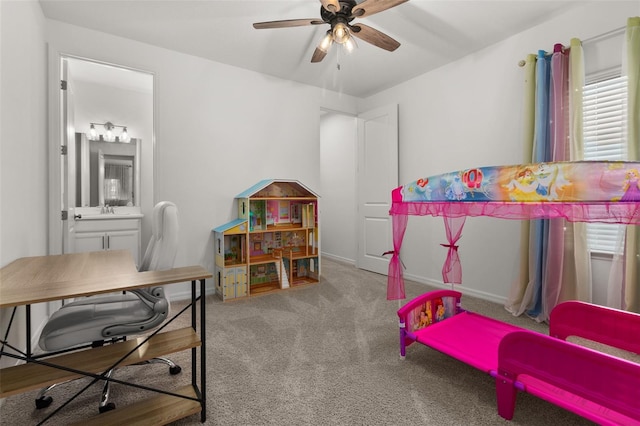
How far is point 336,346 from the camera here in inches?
88.1

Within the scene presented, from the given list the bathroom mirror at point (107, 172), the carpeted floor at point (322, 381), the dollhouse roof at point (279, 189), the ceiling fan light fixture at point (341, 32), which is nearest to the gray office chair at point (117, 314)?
the carpeted floor at point (322, 381)

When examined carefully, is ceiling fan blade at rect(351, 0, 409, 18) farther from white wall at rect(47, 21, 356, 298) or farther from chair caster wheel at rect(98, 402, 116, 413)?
chair caster wheel at rect(98, 402, 116, 413)

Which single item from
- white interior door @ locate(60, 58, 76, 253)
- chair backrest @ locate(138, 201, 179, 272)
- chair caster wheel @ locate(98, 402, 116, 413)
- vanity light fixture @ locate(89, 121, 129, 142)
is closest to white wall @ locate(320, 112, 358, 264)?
vanity light fixture @ locate(89, 121, 129, 142)

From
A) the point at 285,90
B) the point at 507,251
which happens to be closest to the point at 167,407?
the point at 507,251

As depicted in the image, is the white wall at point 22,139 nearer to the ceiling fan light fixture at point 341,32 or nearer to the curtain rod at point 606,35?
the ceiling fan light fixture at point 341,32

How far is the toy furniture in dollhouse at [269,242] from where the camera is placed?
3404 mm

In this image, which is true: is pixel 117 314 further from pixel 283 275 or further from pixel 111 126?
pixel 111 126

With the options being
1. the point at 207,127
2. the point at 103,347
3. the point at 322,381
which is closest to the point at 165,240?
the point at 103,347

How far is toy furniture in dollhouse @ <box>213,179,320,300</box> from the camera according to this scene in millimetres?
3404

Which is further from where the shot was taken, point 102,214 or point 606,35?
point 102,214

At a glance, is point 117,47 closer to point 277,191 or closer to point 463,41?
point 277,191

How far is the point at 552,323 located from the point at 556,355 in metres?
0.77

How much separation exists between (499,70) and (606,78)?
89cm

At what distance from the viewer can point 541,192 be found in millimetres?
1388
